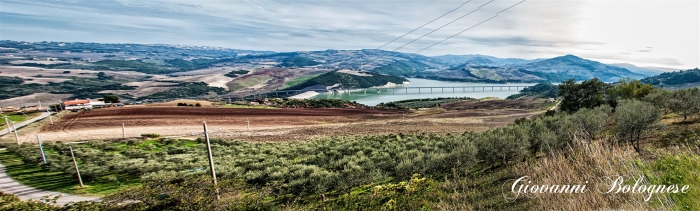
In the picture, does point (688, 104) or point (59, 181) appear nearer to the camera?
point (59, 181)

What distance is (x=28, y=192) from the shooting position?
13539 millimetres

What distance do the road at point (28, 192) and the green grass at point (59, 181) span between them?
0.25m

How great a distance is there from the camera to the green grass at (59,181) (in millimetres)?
13836

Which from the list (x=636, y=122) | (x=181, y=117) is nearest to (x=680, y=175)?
(x=636, y=122)

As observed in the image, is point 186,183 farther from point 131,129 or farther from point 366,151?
point 131,129

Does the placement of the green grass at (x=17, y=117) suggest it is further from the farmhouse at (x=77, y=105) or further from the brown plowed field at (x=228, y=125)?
the farmhouse at (x=77, y=105)

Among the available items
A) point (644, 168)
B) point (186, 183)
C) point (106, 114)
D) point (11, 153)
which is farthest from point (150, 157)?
point (106, 114)

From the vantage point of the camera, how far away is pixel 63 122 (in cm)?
3775

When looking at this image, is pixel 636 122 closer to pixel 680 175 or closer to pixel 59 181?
pixel 680 175

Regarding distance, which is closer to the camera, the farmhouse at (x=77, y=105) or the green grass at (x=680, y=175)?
the green grass at (x=680, y=175)

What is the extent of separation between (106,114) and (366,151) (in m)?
45.3

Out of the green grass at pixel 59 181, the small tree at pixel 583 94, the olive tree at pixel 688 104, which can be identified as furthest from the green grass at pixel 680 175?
the small tree at pixel 583 94

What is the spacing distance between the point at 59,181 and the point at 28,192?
1.25 metres

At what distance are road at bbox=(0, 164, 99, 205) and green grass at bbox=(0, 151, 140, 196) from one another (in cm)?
25
